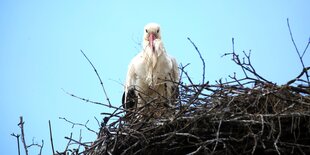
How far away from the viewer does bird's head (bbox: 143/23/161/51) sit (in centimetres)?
612

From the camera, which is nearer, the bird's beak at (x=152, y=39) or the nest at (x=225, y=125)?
the nest at (x=225, y=125)

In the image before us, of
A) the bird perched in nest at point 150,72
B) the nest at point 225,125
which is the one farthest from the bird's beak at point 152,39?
the nest at point 225,125

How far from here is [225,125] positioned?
4.09 m

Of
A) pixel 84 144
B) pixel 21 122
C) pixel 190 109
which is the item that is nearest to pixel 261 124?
pixel 190 109

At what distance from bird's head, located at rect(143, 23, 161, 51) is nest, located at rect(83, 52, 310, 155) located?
5.81 ft

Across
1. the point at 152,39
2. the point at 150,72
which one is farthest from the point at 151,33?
the point at 150,72

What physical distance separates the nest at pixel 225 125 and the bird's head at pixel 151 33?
1.77 meters

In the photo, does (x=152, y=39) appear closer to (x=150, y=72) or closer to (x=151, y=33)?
(x=151, y=33)

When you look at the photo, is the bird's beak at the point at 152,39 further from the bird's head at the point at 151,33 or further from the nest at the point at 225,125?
the nest at the point at 225,125

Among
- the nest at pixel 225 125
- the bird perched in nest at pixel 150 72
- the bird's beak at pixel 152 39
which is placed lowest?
the nest at pixel 225 125

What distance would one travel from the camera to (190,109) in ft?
13.9

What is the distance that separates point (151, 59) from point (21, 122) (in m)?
2.09

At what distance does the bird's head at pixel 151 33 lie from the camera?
6.12m

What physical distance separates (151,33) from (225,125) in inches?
88.1
